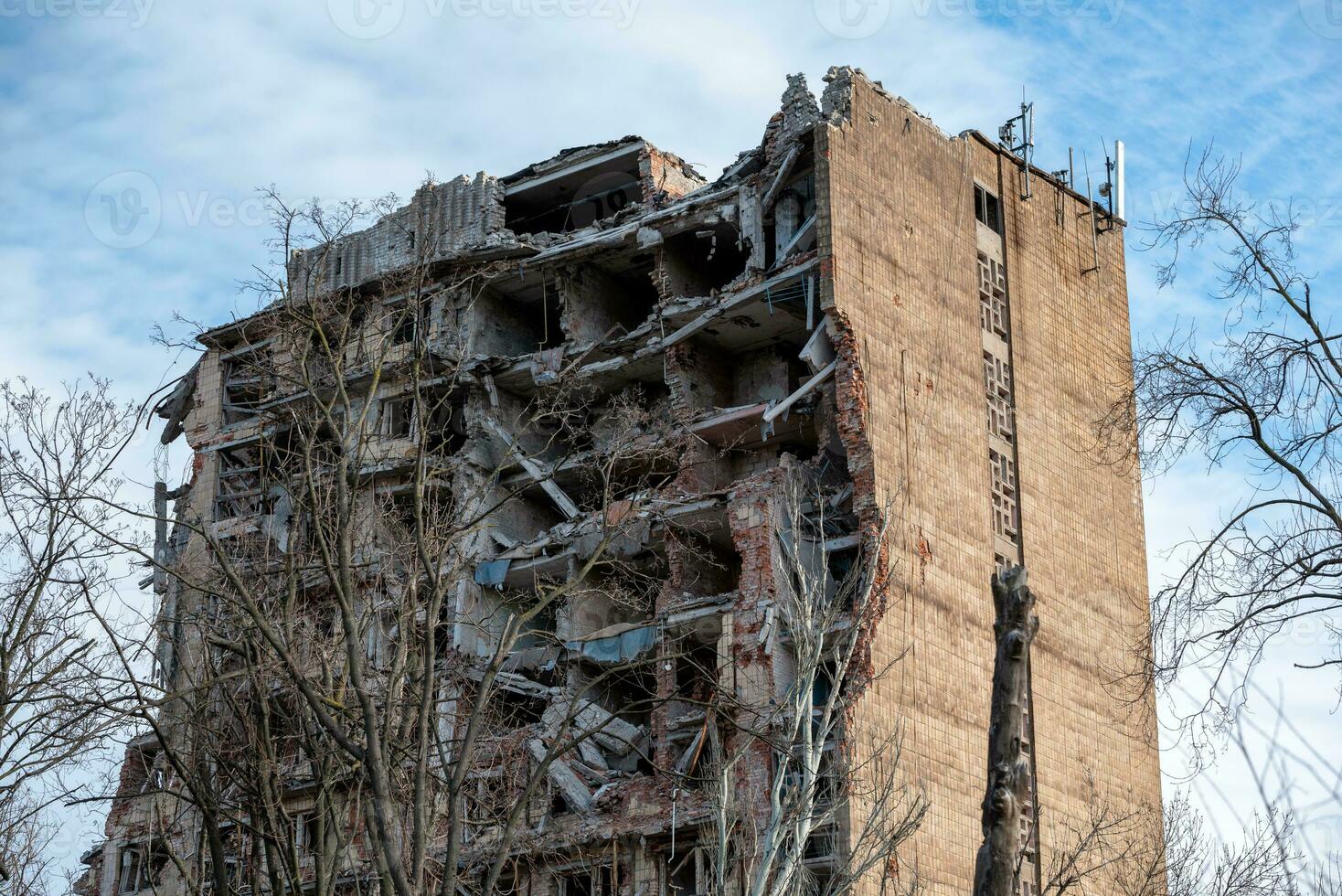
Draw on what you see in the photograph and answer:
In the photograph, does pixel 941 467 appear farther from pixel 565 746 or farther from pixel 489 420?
pixel 565 746

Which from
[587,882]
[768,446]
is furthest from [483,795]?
[768,446]

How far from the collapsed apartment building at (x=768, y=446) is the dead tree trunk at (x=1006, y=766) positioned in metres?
13.5

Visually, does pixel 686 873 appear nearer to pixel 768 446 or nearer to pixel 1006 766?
pixel 768 446

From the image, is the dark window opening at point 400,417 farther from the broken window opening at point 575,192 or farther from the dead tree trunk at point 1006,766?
the dead tree trunk at point 1006,766

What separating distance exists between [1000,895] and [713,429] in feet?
64.0

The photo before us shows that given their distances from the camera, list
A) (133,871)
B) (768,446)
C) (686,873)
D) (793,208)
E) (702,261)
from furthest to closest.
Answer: (133,871) → (702,261) → (768,446) → (793,208) → (686,873)

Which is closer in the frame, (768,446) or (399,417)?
(768,446)

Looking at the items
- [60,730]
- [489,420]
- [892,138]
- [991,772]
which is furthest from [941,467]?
[991,772]

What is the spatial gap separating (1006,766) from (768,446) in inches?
803

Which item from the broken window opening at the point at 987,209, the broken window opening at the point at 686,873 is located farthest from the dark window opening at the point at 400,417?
the broken window opening at the point at 987,209

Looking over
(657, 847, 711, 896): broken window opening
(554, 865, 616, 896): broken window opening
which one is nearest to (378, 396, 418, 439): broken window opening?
(554, 865, 616, 896): broken window opening

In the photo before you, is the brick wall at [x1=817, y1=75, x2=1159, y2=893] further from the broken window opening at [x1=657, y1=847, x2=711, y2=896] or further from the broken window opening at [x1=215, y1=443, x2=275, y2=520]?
the broken window opening at [x1=215, y1=443, x2=275, y2=520]

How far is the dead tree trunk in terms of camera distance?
413 inches

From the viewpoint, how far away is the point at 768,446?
101 ft
